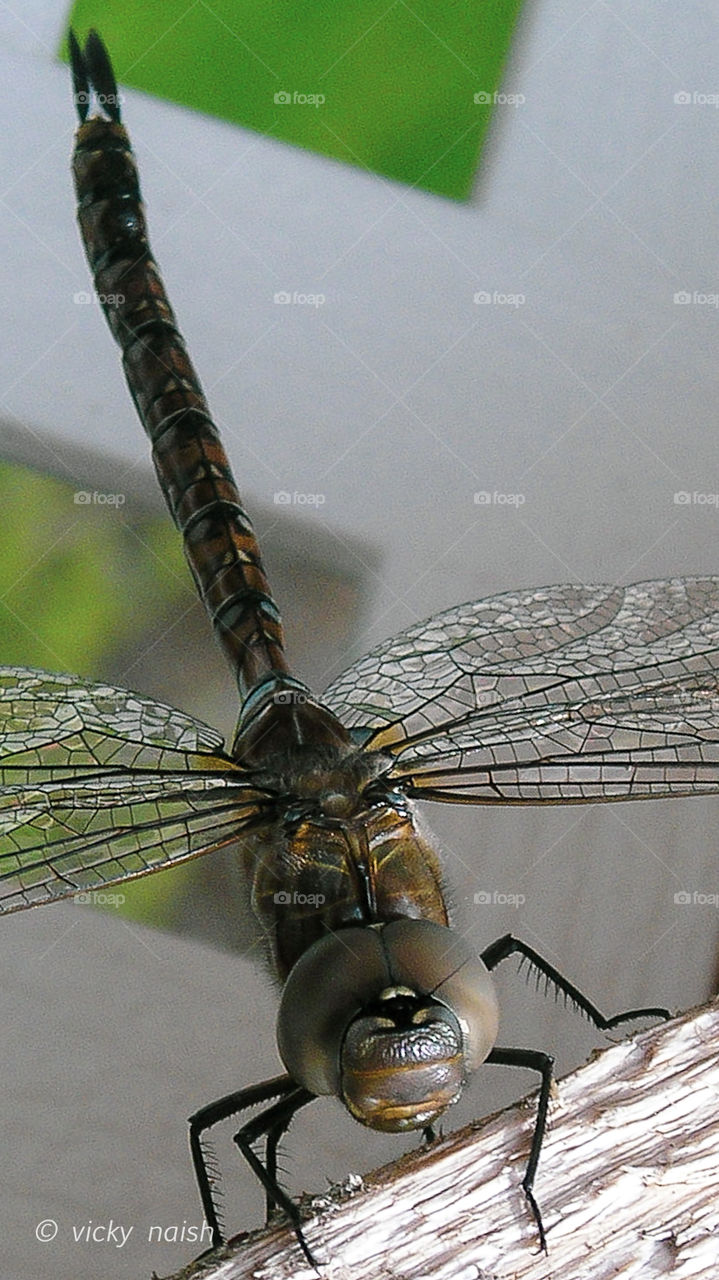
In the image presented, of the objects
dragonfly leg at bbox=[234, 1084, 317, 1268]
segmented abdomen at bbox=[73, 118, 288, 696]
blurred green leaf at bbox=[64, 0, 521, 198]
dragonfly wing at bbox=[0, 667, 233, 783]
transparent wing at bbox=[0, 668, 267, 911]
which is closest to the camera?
dragonfly leg at bbox=[234, 1084, 317, 1268]

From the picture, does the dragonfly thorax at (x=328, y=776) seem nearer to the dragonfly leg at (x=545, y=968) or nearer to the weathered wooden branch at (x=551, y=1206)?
the dragonfly leg at (x=545, y=968)

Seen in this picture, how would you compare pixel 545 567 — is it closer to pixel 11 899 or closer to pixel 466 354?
pixel 466 354

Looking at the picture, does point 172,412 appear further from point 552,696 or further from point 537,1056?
point 537,1056

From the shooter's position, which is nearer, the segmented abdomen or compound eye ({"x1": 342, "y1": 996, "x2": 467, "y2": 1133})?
compound eye ({"x1": 342, "y1": 996, "x2": 467, "y2": 1133})

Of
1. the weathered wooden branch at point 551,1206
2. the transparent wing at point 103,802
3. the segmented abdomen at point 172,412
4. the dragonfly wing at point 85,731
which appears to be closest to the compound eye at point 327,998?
the weathered wooden branch at point 551,1206

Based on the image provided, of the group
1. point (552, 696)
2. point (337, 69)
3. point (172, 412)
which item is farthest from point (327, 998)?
point (337, 69)

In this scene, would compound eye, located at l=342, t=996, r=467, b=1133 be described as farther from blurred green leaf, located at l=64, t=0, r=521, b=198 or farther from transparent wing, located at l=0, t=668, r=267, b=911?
blurred green leaf, located at l=64, t=0, r=521, b=198

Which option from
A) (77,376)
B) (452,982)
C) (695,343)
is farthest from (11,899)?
(695,343)

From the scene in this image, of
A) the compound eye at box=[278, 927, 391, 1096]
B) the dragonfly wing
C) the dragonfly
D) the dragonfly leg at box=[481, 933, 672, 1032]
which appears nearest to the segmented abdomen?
the dragonfly
